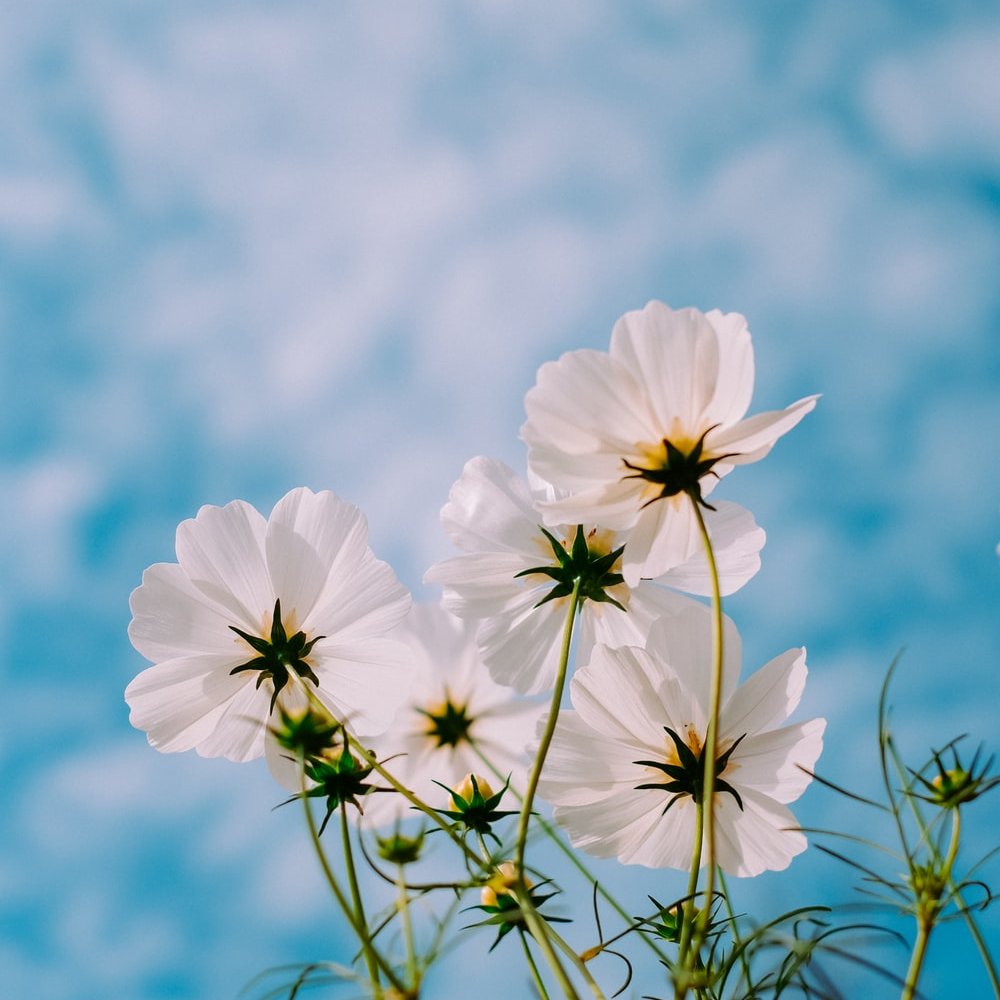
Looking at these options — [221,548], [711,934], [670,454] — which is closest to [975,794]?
[711,934]

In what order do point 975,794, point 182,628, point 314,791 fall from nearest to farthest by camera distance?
point 975,794
point 314,791
point 182,628

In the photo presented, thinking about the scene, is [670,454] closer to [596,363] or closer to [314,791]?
[596,363]

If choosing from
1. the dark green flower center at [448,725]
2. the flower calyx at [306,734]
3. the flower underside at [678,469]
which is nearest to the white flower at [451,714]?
the dark green flower center at [448,725]

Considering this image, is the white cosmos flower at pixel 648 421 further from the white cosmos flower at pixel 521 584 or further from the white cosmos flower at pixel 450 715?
the white cosmos flower at pixel 450 715

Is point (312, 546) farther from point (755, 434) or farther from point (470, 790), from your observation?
point (755, 434)

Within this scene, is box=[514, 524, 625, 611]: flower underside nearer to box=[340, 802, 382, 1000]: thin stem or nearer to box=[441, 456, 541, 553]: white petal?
box=[441, 456, 541, 553]: white petal

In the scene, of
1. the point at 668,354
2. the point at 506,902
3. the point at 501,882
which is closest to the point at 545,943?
the point at 501,882
